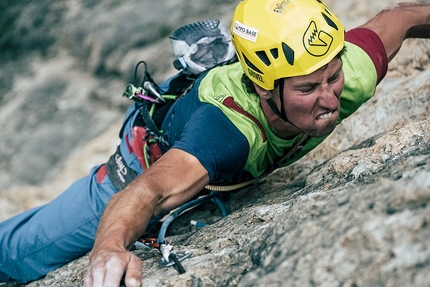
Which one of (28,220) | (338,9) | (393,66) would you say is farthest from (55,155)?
(393,66)

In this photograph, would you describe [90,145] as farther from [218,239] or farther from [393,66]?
[218,239]

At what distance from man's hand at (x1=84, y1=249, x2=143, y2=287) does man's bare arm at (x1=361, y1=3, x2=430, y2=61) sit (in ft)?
9.42

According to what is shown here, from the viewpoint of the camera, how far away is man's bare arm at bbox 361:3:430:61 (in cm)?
463

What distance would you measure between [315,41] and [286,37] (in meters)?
0.19

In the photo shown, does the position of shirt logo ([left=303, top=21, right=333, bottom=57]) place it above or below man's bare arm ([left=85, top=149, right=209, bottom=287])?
above

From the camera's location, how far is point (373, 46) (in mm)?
4453

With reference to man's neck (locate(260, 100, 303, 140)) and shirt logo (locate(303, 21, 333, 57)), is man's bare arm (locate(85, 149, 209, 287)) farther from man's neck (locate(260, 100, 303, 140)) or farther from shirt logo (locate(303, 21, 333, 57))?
shirt logo (locate(303, 21, 333, 57))

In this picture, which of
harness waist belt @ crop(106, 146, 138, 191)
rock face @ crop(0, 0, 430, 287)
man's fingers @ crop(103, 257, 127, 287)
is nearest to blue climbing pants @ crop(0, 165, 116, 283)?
harness waist belt @ crop(106, 146, 138, 191)

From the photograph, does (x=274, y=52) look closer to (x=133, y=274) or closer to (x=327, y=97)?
(x=327, y=97)

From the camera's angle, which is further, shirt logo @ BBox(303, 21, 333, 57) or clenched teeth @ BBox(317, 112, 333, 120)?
clenched teeth @ BBox(317, 112, 333, 120)

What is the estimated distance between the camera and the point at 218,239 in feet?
10.4

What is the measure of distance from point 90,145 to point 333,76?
18.6 feet

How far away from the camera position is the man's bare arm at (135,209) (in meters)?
2.61

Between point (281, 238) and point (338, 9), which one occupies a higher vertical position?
point (281, 238)
